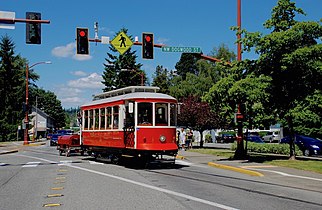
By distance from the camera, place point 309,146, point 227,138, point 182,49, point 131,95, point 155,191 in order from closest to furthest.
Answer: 1. point 155,191
2. point 131,95
3. point 182,49
4. point 309,146
5. point 227,138

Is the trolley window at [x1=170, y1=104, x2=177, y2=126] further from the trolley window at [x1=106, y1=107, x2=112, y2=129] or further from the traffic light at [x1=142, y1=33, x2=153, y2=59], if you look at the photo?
the traffic light at [x1=142, y1=33, x2=153, y2=59]

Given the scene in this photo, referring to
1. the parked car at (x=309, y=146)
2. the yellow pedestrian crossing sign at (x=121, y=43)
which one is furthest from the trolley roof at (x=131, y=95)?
the parked car at (x=309, y=146)

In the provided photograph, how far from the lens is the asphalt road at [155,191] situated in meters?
9.76

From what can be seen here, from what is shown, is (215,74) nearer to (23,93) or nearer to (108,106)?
(23,93)

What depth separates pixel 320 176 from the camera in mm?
15258

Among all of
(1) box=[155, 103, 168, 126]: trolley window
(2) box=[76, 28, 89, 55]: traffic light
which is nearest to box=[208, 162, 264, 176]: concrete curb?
(1) box=[155, 103, 168, 126]: trolley window

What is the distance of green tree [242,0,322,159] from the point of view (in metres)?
18.8

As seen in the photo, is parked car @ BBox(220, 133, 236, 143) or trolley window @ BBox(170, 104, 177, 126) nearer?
trolley window @ BBox(170, 104, 177, 126)

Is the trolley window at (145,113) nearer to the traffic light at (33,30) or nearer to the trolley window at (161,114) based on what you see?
the trolley window at (161,114)

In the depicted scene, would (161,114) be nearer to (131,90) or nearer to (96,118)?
(131,90)

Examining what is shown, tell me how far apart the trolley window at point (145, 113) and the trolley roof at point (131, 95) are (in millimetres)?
370

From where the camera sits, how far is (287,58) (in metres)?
18.8

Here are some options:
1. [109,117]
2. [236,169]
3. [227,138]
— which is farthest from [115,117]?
[227,138]

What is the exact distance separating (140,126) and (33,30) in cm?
606
